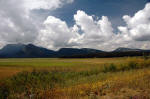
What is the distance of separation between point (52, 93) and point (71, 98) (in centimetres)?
157

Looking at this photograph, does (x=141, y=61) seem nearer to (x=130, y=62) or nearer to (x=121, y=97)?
(x=130, y=62)

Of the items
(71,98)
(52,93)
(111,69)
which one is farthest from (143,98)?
(111,69)

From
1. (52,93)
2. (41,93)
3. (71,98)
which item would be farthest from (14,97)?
(71,98)

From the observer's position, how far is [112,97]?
6.71 metres

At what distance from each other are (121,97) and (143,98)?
0.96 metres

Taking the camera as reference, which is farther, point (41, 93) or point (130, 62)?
point (130, 62)

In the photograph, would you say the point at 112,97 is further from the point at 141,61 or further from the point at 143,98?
the point at 141,61

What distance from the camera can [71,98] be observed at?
6.53m

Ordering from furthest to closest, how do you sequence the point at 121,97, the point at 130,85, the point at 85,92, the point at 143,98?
the point at 130,85, the point at 85,92, the point at 121,97, the point at 143,98

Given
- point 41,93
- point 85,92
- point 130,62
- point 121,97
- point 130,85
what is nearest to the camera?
point 121,97

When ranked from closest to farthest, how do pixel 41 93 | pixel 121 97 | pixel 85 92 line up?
pixel 121 97 → pixel 41 93 → pixel 85 92

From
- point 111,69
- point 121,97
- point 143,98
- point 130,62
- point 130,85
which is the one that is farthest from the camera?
point 130,62

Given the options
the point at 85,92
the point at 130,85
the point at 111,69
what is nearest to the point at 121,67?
the point at 111,69

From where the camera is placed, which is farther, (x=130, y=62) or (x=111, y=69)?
(x=130, y=62)
